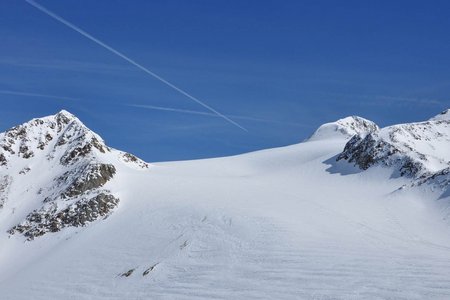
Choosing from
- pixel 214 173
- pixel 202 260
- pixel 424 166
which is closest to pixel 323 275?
pixel 202 260

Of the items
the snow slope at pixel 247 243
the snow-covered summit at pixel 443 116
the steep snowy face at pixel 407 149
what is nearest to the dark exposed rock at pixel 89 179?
the snow slope at pixel 247 243

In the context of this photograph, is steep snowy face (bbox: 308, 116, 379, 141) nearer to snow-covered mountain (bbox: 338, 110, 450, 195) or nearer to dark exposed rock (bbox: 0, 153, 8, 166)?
snow-covered mountain (bbox: 338, 110, 450, 195)

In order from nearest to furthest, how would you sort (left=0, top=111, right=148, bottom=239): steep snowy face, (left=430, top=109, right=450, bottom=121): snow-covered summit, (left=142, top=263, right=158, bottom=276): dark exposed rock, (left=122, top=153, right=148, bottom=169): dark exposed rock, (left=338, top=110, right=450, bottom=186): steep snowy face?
(left=142, top=263, right=158, bottom=276): dark exposed rock → (left=0, top=111, right=148, bottom=239): steep snowy face → (left=338, top=110, right=450, bottom=186): steep snowy face → (left=122, top=153, right=148, bottom=169): dark exposed rock → (left=430, top=109, right=450, bottom=121): snow-covered summit

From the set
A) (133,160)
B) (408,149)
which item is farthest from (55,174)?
(408,149)

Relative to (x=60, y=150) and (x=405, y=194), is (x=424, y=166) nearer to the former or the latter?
(x=405, y=194)

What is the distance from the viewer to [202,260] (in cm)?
3250

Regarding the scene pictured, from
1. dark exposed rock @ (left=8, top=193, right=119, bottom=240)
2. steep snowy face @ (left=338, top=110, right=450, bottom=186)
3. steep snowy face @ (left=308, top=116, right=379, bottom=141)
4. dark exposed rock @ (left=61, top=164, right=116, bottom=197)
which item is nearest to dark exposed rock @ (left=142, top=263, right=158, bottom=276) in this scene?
dark exposed rock @ (left=8, top=193, right=119, bottom=240)

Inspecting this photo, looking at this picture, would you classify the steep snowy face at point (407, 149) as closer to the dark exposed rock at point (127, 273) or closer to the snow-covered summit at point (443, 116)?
the snow-covered summit at point (443, 116)

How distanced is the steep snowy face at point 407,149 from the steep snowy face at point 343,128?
105 feet

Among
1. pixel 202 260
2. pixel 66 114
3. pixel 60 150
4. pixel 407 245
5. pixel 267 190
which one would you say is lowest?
pixel 407 245

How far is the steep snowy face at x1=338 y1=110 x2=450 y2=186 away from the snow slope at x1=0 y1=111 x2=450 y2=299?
5.10ft

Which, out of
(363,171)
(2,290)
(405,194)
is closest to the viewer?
(2,290)

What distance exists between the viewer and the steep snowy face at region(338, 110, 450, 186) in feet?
197

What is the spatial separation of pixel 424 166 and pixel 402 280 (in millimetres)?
40613
